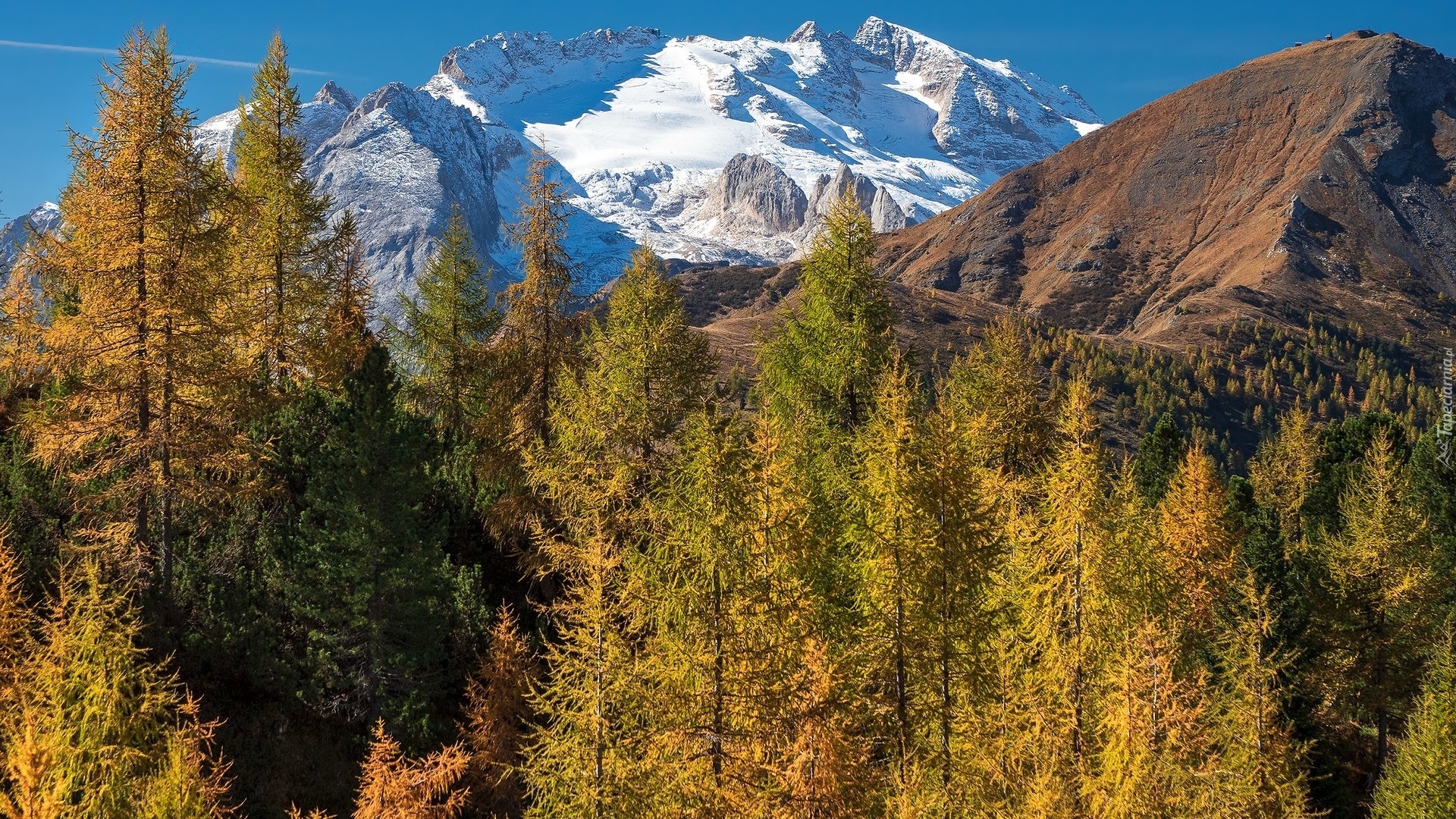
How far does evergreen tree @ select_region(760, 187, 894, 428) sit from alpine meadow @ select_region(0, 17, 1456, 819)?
10 centimetres

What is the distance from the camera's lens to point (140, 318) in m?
18.4

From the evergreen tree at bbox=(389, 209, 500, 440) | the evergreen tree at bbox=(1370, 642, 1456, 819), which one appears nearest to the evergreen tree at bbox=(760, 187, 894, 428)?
the evergreen tree at bbox=(389, 209, 500, 440)

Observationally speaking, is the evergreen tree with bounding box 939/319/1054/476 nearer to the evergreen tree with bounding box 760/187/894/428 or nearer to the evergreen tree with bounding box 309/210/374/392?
the evergreen tree with bounding box 760/187/894/428

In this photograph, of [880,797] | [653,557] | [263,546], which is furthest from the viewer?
[263,546]

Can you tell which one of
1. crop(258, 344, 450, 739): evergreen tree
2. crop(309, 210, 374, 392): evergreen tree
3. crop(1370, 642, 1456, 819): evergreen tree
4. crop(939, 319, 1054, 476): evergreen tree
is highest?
crop(309, 210, 374, 392): evergreen tree

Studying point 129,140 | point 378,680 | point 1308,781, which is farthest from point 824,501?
point 1308,781

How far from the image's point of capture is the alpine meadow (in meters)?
13.3

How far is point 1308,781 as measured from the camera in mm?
26266

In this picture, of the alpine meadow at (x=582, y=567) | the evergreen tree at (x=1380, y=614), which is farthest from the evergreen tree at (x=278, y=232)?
the evergreen tree at (x=1380, y=614)

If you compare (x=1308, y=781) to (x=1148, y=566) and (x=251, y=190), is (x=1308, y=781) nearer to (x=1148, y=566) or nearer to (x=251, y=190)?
(x=1148, y=566)

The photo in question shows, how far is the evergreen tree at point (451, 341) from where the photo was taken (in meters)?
28.8

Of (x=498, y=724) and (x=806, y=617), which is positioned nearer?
(x=806, y=617)

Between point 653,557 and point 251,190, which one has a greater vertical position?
point 251,190

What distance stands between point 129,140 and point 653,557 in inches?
550
